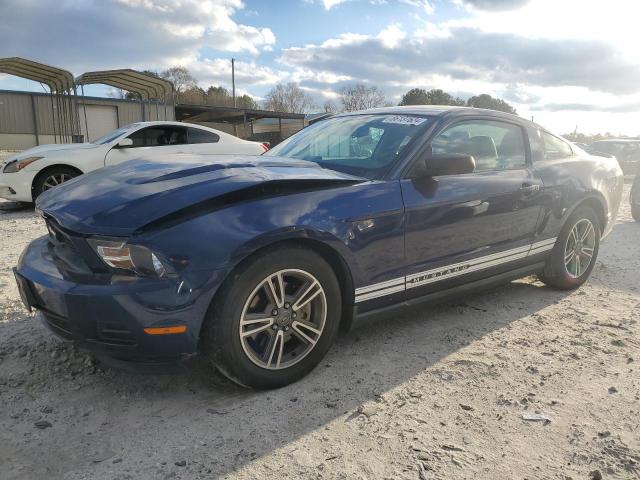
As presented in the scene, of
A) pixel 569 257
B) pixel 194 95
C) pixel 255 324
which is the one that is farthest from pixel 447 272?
pixel 194 95

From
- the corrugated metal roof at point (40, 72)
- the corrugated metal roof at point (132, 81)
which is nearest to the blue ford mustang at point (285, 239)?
the corrugated metal roof at point (132, 81)

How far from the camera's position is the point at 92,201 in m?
2.48

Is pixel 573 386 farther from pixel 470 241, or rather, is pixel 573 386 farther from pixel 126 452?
pixel 126 452

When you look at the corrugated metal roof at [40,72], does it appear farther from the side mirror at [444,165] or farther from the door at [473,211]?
the side mirror at [444,165]

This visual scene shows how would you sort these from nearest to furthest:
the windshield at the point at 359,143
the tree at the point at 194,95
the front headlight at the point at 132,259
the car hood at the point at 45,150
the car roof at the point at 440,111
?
the front headlight at the point at 132,259, the windshield at the point at 359,143, the car roof at the point at 440,111, the car hood at the point at 45,150, the tree at the point at 194,95

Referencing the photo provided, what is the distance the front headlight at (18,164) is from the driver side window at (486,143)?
6.54m

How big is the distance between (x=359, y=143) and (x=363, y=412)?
5.76 feet

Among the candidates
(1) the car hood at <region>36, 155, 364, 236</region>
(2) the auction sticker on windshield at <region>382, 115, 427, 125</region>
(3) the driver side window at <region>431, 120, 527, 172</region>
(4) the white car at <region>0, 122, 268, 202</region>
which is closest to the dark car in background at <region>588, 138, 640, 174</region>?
(4) the white car at <region>0, 122, 268, 202</region>

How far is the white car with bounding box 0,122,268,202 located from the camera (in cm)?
742

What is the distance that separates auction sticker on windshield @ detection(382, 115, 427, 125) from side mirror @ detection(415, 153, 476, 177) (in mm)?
382

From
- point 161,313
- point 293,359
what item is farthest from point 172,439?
point 293,359

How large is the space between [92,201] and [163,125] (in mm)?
6590

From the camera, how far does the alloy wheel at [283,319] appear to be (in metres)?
2.46

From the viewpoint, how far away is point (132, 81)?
51.8 ft
